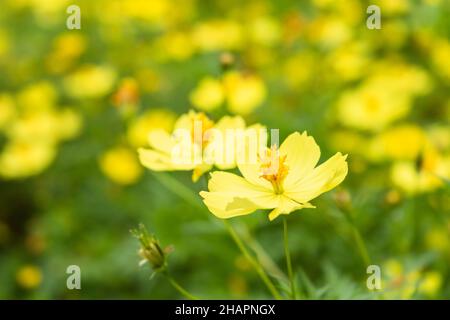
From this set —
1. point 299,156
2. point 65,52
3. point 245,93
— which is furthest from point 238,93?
point 299,156

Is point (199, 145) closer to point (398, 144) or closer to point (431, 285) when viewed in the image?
point (431, 285)

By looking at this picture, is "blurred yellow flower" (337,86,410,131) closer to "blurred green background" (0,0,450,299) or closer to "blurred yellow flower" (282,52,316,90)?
"blurred green background" (0,0,450,299)

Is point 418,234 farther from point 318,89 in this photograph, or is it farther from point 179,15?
point 179,15

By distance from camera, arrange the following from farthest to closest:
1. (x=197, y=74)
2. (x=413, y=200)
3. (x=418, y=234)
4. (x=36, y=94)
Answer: (x=36, y=94), (x=197, y=74), (x=418, y=234), (x=413, y=200)

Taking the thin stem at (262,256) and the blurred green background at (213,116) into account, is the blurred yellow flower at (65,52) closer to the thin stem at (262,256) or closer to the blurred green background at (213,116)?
the blurred green background at (213,116)

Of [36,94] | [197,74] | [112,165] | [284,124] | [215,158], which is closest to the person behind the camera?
[215,158]

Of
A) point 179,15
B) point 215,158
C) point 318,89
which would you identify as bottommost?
point 215,158

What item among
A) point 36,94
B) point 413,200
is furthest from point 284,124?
point 36,94
